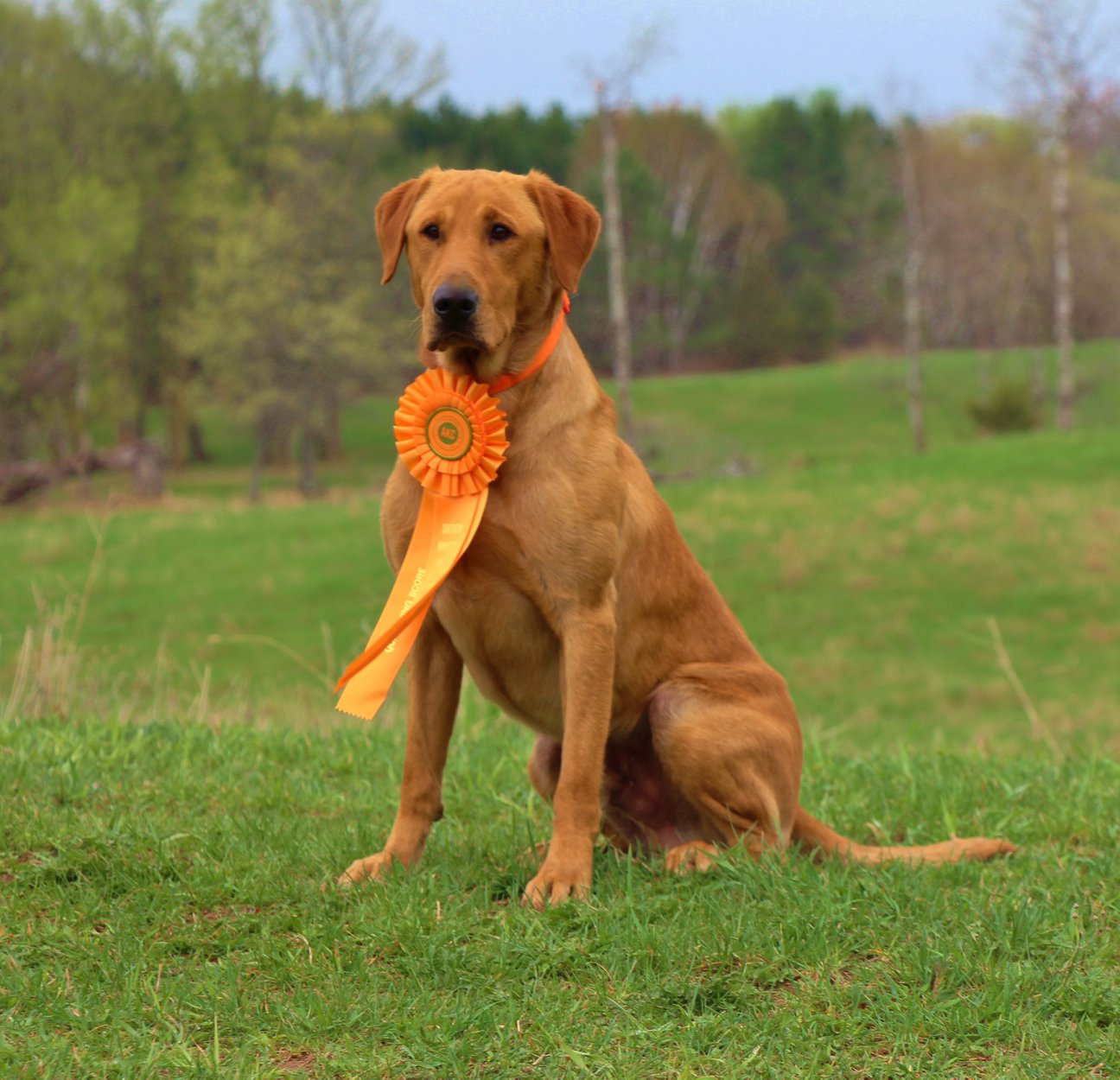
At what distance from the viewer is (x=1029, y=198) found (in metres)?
44.7

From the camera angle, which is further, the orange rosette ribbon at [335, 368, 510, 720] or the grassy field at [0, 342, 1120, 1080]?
the orange rosette ribbon at [335, 368, 510, 720]

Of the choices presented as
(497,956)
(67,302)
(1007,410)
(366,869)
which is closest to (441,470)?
(366,869)

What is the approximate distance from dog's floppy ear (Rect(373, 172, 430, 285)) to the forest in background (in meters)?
31.7

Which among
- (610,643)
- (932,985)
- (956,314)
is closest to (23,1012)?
(610,643)

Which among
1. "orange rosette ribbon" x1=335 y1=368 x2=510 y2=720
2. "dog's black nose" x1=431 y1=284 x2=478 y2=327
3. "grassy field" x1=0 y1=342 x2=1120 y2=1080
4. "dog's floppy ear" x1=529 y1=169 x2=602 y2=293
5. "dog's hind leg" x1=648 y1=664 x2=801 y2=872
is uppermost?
"dog's floppy ear" x1=529 y1=169 x2=602 y2=293

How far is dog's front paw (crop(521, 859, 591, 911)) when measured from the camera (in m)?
3.74

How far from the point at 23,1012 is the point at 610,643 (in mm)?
1842

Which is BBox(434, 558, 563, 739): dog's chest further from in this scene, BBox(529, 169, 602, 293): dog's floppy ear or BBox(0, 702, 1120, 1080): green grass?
BBox(529, 169, 602, 293): dog's floppy ear

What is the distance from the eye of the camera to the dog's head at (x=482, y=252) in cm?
373

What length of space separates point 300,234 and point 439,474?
3845 centimetres

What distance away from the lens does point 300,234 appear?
4034cm

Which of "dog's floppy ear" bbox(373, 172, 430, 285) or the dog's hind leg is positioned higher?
"dog's floppy ear" bbox(373, 172, 430, 285)

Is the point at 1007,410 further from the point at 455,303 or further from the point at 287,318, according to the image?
the point at 455,303

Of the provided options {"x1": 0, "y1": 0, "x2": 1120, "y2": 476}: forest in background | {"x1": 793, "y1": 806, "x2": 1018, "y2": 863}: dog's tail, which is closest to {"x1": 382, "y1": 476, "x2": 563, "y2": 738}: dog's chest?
{"x1": 793, "y1": 806, "x2": 1018, "y2": 863}: dog's tail
